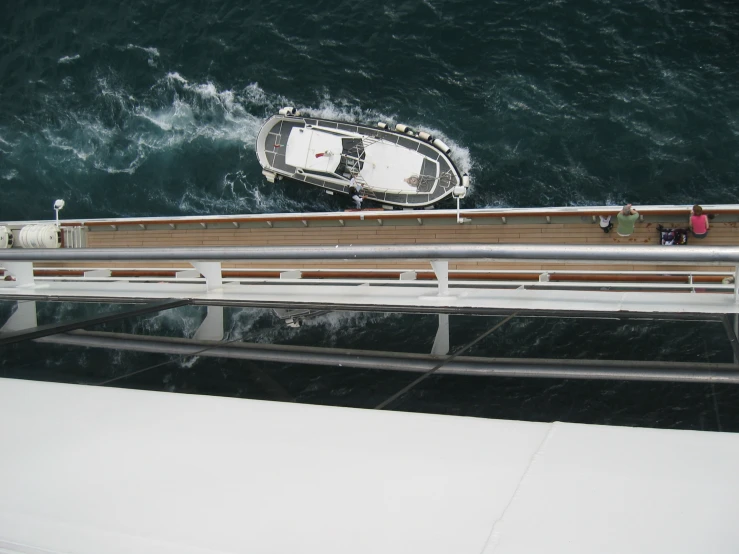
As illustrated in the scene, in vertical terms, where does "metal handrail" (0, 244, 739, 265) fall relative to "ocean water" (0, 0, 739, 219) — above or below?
below

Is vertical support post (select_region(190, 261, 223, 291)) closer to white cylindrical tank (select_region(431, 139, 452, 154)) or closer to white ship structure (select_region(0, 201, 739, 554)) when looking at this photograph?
white ship structure (select_region(0, 201, 739, 554))

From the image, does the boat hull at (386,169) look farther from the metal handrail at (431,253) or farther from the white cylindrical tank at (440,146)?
the metal handrail at (431,253)

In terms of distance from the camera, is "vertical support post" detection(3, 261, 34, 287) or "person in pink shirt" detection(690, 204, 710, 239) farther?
"person in pink shirt" detection(690, 204, 710, 239)

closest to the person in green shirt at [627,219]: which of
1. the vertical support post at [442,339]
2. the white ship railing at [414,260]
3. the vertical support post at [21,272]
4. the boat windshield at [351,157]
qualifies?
the white ship railing at [414,260]

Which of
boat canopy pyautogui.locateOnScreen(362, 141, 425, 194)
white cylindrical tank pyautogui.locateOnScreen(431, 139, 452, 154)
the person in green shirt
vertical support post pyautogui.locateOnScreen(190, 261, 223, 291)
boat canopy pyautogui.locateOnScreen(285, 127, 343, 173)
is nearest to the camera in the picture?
vertical support post pyautogui.locateOnScreen(190, 261, 223, 291)

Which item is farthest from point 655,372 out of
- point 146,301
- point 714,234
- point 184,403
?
point 714,234

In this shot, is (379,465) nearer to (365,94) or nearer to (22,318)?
(22,318)

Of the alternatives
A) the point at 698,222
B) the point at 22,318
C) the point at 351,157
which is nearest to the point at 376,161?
the point at 351,157

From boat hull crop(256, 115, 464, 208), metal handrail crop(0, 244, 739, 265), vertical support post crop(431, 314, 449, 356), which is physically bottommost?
vertical support post crop(431, 314, 449, 356)

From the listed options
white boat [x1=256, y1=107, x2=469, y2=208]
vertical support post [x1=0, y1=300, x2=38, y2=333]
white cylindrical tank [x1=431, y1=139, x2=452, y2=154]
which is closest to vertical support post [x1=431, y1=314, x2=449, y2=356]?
vertical support post [x1=0, y1=300, x2=38, y2=333]
